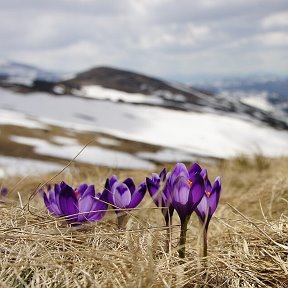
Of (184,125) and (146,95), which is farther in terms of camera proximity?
(146,95)

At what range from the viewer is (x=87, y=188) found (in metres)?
2.67

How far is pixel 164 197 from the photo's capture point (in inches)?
95.3

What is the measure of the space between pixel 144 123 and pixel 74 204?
80.7m

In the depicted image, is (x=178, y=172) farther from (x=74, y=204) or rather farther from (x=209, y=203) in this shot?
(x=74, y=204)

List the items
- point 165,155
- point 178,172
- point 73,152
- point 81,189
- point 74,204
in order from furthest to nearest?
point 165,155 → point 73,152 → point 81,189 → point 74,204 → point 178,172

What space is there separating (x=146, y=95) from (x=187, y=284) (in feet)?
473

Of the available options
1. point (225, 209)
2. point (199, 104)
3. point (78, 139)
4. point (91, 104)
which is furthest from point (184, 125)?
point (225, 209)

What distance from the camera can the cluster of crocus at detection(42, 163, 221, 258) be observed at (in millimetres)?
2248

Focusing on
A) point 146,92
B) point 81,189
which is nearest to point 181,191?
point 81,189

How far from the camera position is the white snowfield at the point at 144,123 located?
234ft

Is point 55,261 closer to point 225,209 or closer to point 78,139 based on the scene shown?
point 225,209

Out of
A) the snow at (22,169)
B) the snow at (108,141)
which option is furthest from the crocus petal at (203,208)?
the snow at (108,141)

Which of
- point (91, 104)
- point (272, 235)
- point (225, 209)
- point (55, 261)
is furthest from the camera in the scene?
point (91, 104)

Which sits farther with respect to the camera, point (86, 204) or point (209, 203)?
point (86, 204)
